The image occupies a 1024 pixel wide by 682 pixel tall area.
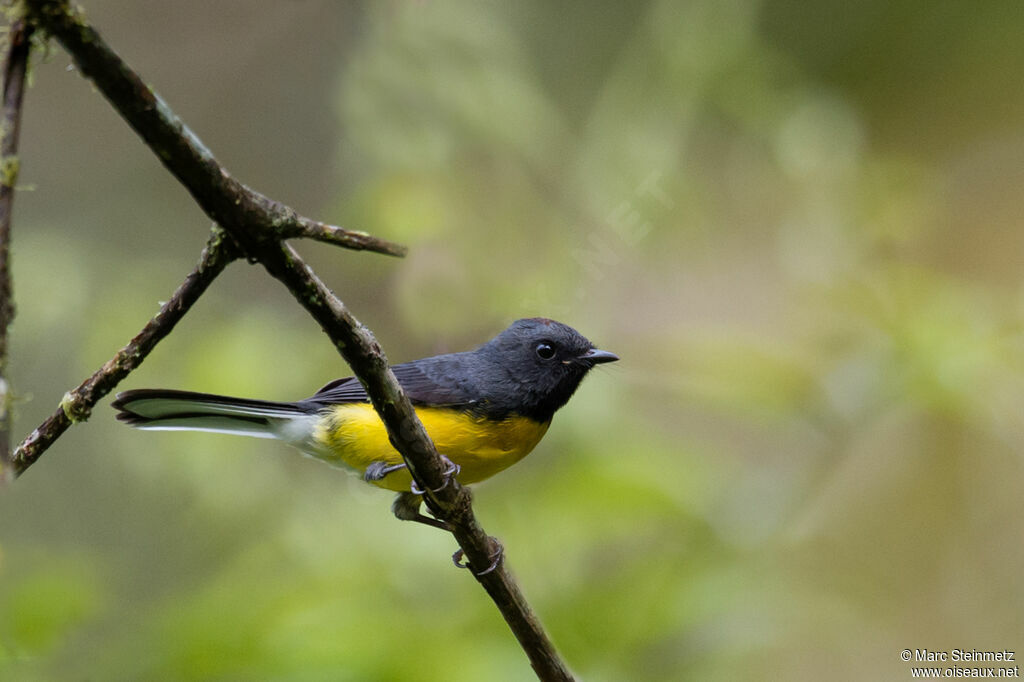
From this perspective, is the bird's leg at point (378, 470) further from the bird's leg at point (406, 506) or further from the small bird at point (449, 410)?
the bird's leg at point (406, 506)

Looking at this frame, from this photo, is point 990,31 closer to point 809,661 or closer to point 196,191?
point 809,661

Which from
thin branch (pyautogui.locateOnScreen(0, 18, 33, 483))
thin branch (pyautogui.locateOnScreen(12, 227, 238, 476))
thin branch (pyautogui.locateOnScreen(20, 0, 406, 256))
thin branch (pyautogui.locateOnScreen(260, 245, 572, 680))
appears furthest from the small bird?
thin branch (pyautogui.locateOnScreen(0, 18, 33, 483))

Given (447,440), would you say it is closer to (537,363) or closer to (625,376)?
(537,363)

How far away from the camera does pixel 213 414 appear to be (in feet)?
12.0

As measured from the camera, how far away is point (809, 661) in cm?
421

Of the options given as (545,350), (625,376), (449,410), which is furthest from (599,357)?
(449,410)

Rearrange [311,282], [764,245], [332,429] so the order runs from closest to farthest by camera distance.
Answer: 1. [311,282]
2. [332,429]
3. [764,245]

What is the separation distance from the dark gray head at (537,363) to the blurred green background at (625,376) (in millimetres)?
127

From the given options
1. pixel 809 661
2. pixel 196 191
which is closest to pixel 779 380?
pixel 809 661

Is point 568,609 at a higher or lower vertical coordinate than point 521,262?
lower

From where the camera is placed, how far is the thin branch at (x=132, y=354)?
1.63 m

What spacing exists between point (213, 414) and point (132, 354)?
6.69ft

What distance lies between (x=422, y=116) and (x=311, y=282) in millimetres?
3229

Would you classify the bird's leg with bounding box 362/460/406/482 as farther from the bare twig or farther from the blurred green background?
the bare twig
